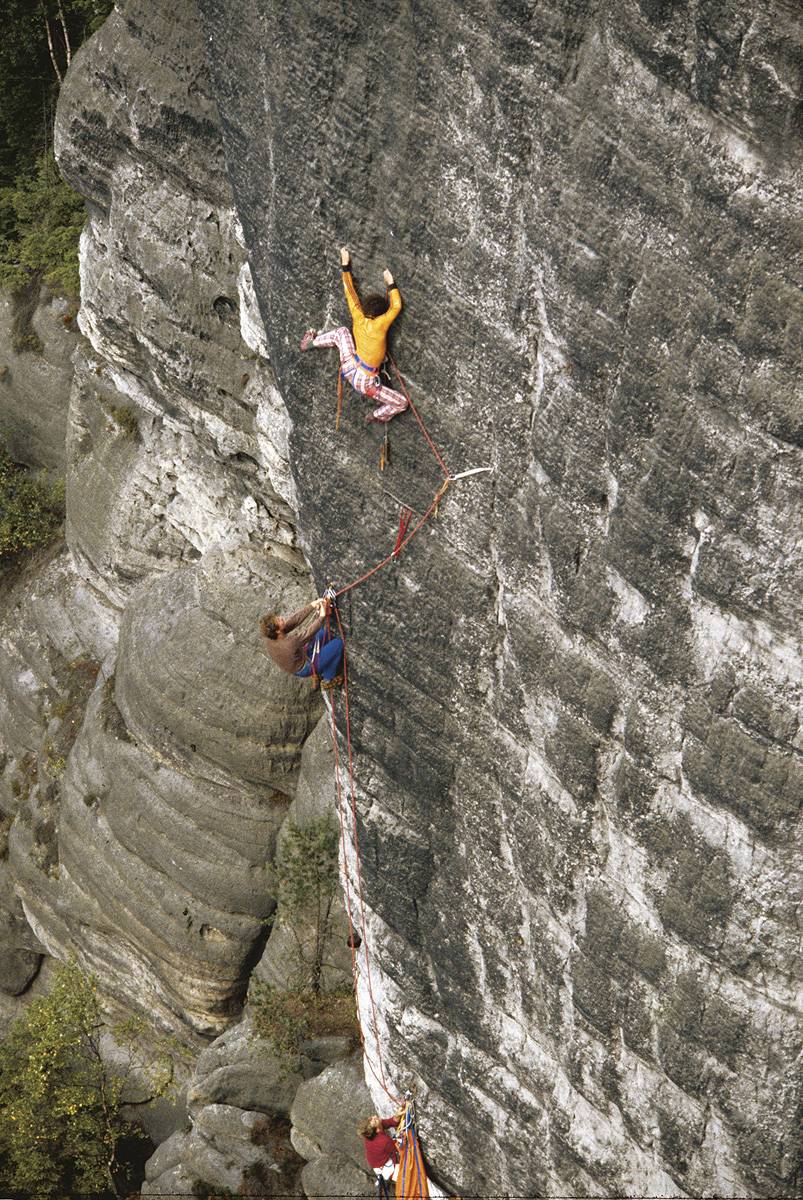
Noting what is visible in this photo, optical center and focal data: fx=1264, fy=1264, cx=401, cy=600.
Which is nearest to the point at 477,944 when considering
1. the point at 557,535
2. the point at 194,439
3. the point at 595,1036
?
the point at 595,1036

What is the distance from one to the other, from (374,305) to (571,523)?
2242 millimetres

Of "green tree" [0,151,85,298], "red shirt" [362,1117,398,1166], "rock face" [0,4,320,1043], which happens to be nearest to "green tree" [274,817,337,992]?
"rock face" [0,4,320,1043]

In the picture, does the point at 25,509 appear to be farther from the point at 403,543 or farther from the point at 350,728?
the point at 403,543

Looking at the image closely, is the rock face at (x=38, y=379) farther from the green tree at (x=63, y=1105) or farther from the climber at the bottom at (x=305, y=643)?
the climber at the bottom at (x=305, y=643)

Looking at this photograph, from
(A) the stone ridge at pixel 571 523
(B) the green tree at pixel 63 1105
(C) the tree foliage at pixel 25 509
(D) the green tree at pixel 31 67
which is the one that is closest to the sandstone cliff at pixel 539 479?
(A) the stone ridge at pixel 571 523

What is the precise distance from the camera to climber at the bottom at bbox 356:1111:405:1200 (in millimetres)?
12812

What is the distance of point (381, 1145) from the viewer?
12.9m

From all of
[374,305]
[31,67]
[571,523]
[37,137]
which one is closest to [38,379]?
[37,137]

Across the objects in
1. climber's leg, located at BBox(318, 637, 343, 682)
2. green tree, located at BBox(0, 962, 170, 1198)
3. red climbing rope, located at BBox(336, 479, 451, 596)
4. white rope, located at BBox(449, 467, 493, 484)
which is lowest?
green tree, located at BBox(0, 962, 170, 1198)

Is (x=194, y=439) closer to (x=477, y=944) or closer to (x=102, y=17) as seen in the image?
(x=102, y=17)

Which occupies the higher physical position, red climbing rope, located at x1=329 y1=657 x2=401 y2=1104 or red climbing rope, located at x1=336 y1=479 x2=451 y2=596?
red climbing rope, located at x1=336 y1=479 x2=451 y2=596

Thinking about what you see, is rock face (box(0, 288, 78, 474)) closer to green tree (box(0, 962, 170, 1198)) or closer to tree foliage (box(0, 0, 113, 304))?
tree foliage (box(0, 0, 113, 304))

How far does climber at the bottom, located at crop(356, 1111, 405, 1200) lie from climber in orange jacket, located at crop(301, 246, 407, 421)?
733cm

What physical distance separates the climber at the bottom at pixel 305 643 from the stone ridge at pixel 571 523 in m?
0.26
